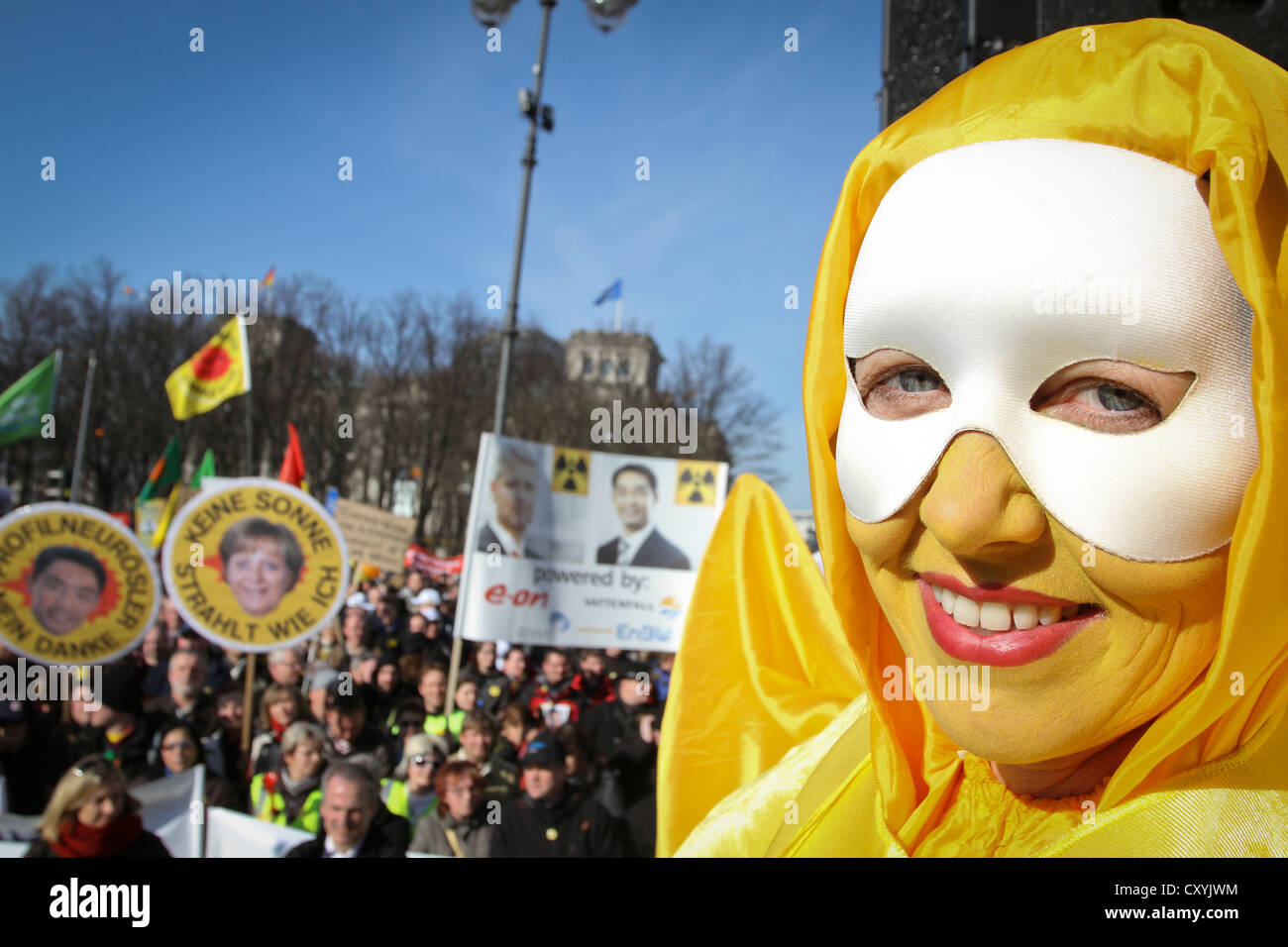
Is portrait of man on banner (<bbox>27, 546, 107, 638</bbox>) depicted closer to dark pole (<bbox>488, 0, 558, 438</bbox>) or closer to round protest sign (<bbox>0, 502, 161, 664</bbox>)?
round protest sign (<bbox>0, 502, 161, 664</bbox>)

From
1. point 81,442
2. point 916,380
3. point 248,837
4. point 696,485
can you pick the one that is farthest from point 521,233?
point 81,442

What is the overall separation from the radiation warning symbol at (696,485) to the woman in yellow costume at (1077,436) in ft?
14.3

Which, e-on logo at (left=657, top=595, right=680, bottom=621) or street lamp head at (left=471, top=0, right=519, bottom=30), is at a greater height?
street lamp head at (left=471, top=0, right=519, bottom=30)

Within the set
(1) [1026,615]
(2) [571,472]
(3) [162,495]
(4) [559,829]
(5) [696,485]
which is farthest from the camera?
(3) [162,495]

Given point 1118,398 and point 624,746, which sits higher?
point 1118,398

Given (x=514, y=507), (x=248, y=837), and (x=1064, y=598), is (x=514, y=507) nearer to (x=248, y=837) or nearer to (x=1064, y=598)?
(x=248, y=837)

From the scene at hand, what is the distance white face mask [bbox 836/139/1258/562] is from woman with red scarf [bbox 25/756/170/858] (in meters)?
3.14

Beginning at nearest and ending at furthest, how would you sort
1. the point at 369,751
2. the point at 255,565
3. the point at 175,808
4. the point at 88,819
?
the point at 88,819 < the point at 175,808 < the point at 255,565 < the point at 369,751

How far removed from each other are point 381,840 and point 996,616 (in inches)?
113

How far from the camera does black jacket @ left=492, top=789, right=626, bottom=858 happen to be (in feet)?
11.8

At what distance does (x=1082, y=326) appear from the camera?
119 cm

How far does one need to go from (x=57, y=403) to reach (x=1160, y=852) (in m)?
21.4
